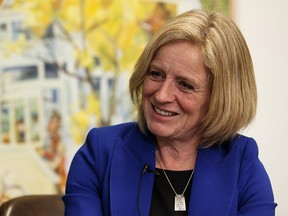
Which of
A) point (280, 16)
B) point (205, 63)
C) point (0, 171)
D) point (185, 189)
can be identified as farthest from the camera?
point (280, 16)

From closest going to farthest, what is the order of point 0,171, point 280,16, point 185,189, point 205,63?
1. point 205,63
2. point 185,189
3. point 0,171
4. point 280,16

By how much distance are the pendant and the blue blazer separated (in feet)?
0.12

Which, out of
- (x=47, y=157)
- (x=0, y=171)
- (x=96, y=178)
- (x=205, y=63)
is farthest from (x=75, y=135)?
(x=205, y=63)

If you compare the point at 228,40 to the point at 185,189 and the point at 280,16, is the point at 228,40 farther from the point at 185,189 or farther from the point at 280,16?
the point at 280,16

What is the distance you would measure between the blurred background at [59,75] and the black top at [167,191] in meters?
1.06

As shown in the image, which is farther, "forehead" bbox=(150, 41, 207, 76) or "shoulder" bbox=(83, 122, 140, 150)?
"shoulder" bbox=(83, 122, 140, 150)

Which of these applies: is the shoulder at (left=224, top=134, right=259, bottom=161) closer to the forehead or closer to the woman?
the woman

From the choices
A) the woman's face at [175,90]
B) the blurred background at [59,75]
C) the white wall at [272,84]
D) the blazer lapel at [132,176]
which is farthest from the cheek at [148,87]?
the white wall at [272,84]

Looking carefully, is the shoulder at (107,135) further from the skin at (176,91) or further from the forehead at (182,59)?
the forehead at (182,59)

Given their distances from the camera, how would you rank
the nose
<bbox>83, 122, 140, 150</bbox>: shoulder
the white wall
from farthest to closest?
the white wall < <bbox>83, 122, 140, 150</bbox>: shoulder < the nose

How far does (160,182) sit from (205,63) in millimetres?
405

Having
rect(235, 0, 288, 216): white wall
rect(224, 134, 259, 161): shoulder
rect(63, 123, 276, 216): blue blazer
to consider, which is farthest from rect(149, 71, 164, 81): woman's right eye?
rect(235, 0, 288, 216): white wall

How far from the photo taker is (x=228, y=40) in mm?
1688

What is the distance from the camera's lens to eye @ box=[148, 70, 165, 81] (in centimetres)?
170
